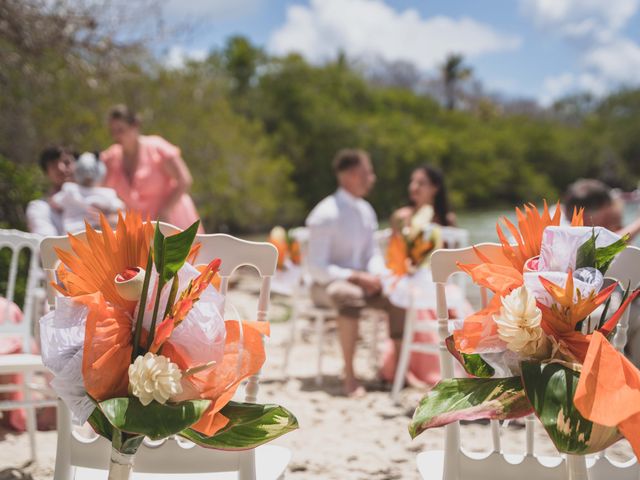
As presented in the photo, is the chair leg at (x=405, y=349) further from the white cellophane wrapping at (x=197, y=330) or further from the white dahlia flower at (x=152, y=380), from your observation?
the white dahlia flower at (x=152, y=380)

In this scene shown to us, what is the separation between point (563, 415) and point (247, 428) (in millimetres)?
563

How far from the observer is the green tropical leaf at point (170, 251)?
3.75ft

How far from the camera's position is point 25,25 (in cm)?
677

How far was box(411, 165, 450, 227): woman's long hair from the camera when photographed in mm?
5500

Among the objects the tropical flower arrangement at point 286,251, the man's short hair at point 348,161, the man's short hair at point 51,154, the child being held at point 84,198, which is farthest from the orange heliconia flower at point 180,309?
the tropical flower arrangement at point 286,251

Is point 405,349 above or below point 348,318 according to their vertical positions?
below

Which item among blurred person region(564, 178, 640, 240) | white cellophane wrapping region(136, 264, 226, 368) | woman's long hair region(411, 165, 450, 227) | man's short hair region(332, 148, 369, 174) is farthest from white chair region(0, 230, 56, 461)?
woman's long hair region(411, 165, 450, 227)

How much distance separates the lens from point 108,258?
120 centimetres

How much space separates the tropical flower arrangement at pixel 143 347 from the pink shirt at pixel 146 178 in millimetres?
4022

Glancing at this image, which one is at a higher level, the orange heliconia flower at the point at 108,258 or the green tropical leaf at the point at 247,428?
the orange heliconia flower at the point at 108,258

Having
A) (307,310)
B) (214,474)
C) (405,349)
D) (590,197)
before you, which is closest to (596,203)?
(590,197)

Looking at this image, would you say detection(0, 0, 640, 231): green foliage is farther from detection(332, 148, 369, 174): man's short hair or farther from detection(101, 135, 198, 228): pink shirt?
detection(332, 148, 369, 174): man's short hair

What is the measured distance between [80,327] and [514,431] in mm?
3236

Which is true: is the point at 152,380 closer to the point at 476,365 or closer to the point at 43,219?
the point at 476,365
